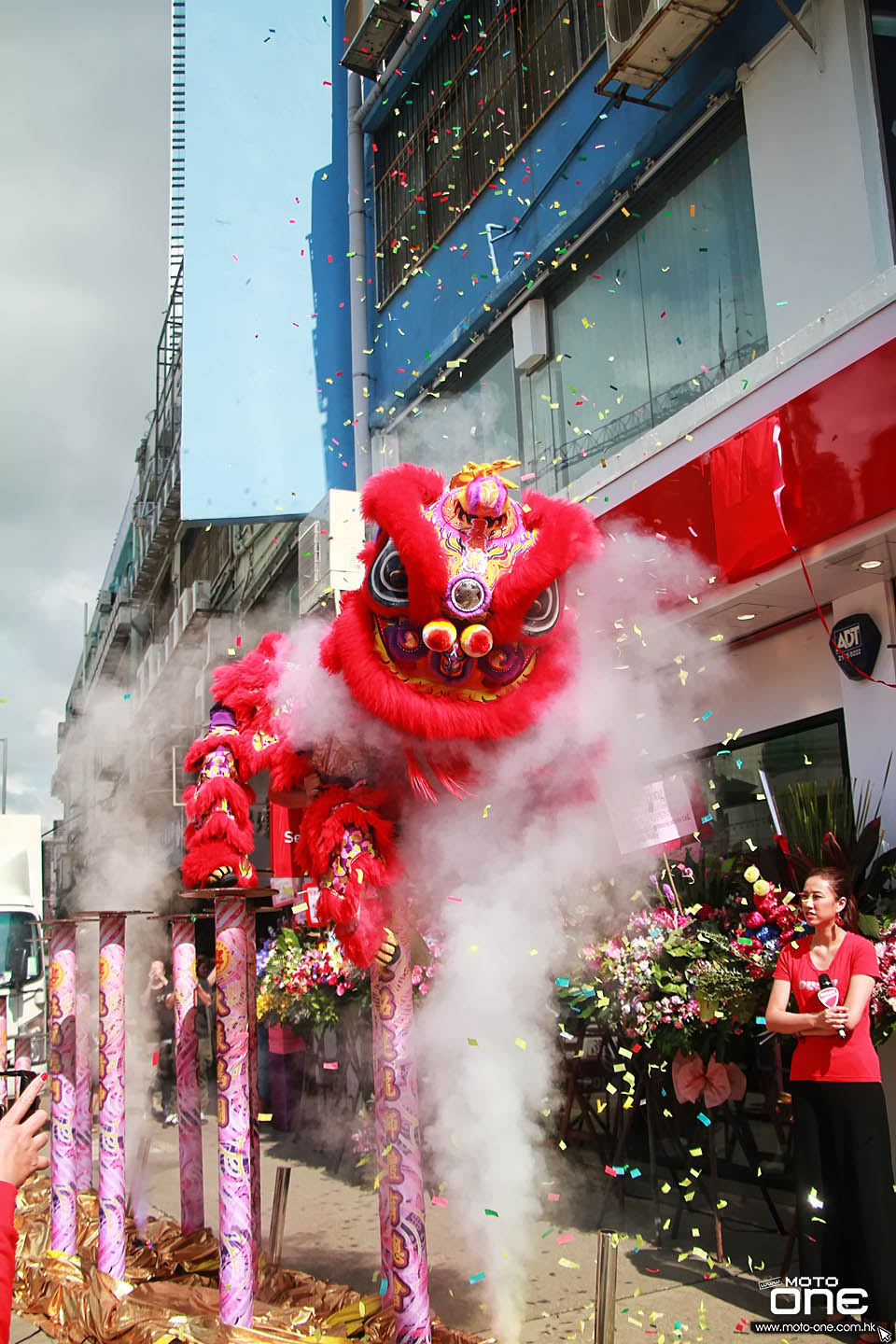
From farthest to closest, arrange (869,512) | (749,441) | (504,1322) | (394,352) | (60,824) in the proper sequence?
(60,824), (394,352), (749,441), (869,512), (504,1322)

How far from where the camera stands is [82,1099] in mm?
5227

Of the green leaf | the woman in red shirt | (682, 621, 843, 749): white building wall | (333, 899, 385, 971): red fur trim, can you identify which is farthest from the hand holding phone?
(682, 621, 843, 749): white building wall

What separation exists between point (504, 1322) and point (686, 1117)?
209 cm

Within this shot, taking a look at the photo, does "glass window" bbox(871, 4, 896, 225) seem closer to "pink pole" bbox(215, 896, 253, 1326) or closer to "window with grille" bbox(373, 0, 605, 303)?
"window with grille" bbox(373, 0, 605, 303)

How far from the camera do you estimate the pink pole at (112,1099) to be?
4.43m

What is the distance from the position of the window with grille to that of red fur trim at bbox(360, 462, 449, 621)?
227 inches

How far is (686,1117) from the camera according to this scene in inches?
213

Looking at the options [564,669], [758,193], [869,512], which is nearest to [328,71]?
[758,193]

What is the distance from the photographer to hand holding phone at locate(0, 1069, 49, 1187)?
2.14m

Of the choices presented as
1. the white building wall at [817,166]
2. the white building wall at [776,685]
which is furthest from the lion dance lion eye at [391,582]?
the white building wall at [817,166]

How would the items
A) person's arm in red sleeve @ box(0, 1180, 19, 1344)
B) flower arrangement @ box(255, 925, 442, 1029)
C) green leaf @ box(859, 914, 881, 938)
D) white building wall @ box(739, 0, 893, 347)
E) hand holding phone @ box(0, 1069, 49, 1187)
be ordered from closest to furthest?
1. person's arm in red sleeve @ box(0, 1180, 19, 1344)
2. hand holding phone @ box(0, 1069, 49, 1187)
3. green leaf @ box(859, 914, 881, 938)
4. white building wall @ box(739, 0, 893, 347)
5. flower arrangement @ box(255, 925, 442, 1029)

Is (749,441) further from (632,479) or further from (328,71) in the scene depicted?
(328,71)

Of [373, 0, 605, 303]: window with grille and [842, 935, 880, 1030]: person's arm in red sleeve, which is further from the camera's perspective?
[373, 0, 605, 303]: window with grille

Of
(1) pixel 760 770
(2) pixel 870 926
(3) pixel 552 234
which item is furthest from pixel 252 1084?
(3) pixel 552 234
